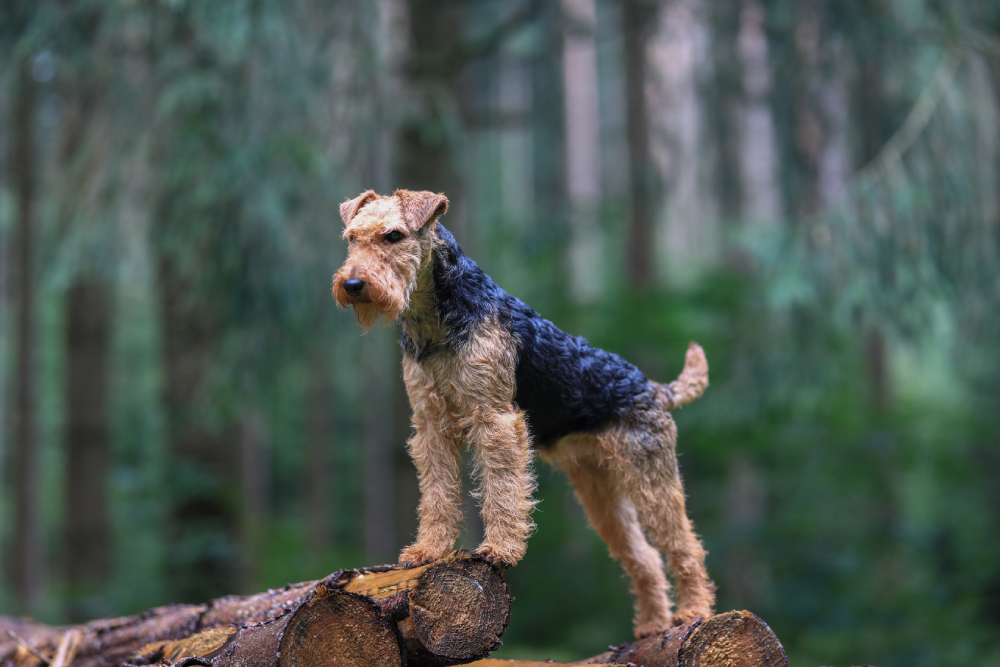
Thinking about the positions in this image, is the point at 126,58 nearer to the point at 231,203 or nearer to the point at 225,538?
the point at 231,203

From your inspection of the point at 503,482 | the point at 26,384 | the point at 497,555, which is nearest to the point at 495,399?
the point at 503,482

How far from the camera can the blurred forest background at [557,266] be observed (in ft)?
25.0

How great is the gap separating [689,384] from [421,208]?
1.69 m

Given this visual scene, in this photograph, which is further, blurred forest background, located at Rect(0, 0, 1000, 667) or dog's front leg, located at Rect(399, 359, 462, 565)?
blurred forest background, located at Rect(0, 0, 1000, 667)

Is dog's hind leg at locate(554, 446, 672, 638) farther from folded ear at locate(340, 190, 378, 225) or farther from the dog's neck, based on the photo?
folded ear at locate(340, 190, 378, 225)

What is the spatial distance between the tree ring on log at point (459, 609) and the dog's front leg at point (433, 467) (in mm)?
248

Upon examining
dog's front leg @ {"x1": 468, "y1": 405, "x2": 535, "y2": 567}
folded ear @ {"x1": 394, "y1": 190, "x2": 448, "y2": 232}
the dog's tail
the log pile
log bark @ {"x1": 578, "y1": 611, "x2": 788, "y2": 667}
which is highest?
folded ear @ {"x1": 394, "y1": 190, "x2": 448, "y2": 232}

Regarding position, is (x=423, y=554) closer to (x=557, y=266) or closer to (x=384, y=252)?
(x=384, y=252)

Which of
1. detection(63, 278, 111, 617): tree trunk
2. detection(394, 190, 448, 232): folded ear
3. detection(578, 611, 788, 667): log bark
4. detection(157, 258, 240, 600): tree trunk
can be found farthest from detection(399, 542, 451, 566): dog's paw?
detection(63, 278, 111, 617): tree trunk

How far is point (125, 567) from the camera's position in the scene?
14266mm

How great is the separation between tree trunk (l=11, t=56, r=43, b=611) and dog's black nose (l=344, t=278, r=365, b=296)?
11673 mm

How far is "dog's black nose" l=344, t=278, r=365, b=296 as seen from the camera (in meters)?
2.80

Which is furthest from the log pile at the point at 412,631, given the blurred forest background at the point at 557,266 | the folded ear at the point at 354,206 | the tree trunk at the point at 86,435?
the tree trunk at the point at 86,435

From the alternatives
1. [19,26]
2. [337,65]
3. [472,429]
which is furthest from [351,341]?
[472,429]
